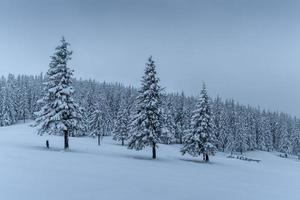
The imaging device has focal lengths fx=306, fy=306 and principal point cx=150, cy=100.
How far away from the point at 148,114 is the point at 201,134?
10939mm

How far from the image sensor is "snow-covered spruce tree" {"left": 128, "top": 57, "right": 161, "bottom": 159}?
4262 centimetres

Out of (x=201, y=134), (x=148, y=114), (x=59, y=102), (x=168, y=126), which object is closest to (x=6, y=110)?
(x=168, y=126)

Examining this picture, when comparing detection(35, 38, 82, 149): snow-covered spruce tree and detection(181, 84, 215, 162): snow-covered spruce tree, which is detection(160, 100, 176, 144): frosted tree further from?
detection(35, 38, 82, 149): snow-covered spruce tree

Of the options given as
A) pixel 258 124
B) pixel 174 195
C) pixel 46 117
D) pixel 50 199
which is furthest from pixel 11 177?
pixel 258 124

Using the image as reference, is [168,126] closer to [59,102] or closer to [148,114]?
[148,114]

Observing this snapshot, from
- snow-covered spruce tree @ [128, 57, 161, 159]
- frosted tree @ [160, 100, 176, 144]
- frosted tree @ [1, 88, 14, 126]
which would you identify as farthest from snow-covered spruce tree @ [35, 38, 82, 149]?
frosted tree @ [1, 88, 14, 126]

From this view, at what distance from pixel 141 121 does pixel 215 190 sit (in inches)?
914

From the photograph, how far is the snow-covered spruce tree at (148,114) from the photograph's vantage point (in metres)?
42.6

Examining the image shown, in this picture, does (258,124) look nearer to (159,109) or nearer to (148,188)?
(159,109)

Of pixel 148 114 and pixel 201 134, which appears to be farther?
pixel 201 134

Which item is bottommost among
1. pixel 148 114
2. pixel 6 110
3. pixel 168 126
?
pixel 168 126

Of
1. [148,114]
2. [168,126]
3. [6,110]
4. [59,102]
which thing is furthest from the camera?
[6,110]

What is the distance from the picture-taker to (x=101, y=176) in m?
22.0

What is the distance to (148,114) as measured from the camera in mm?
43344
